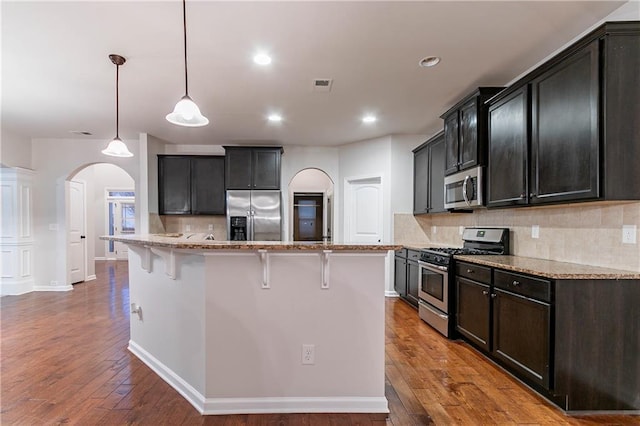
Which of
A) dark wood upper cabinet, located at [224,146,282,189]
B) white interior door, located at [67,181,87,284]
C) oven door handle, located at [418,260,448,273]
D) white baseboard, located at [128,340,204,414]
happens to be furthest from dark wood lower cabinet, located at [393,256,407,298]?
white interior door, located at [67,181,87,284]

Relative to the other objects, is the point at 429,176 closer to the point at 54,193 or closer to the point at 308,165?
the point at 308,165

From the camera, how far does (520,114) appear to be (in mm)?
2674

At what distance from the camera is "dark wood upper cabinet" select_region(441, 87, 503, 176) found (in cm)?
323

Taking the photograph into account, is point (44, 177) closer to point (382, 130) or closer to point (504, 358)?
point (382, 130)

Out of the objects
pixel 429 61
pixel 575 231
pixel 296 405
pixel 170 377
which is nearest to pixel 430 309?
pixel 575 231

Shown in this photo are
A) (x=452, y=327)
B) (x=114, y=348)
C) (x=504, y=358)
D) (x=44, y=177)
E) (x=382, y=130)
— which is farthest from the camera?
(x=44, y=177)

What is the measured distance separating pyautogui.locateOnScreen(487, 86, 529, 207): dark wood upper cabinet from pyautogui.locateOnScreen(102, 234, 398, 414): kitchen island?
1.52 meters

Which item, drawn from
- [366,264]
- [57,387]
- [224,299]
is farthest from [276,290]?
[57,387]

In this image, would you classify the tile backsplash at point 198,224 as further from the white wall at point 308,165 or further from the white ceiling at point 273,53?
the white ceiling at point 273,53

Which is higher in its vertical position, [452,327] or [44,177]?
[44,177]

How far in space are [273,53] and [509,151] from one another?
7.35 ft

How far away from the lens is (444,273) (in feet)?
11.2

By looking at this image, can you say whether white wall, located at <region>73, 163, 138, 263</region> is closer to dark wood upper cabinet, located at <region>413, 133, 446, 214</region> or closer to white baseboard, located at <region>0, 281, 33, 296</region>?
white baseboard, located at <region>0, 281, 33, 296</region>

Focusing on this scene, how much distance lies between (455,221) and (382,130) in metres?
1.79
